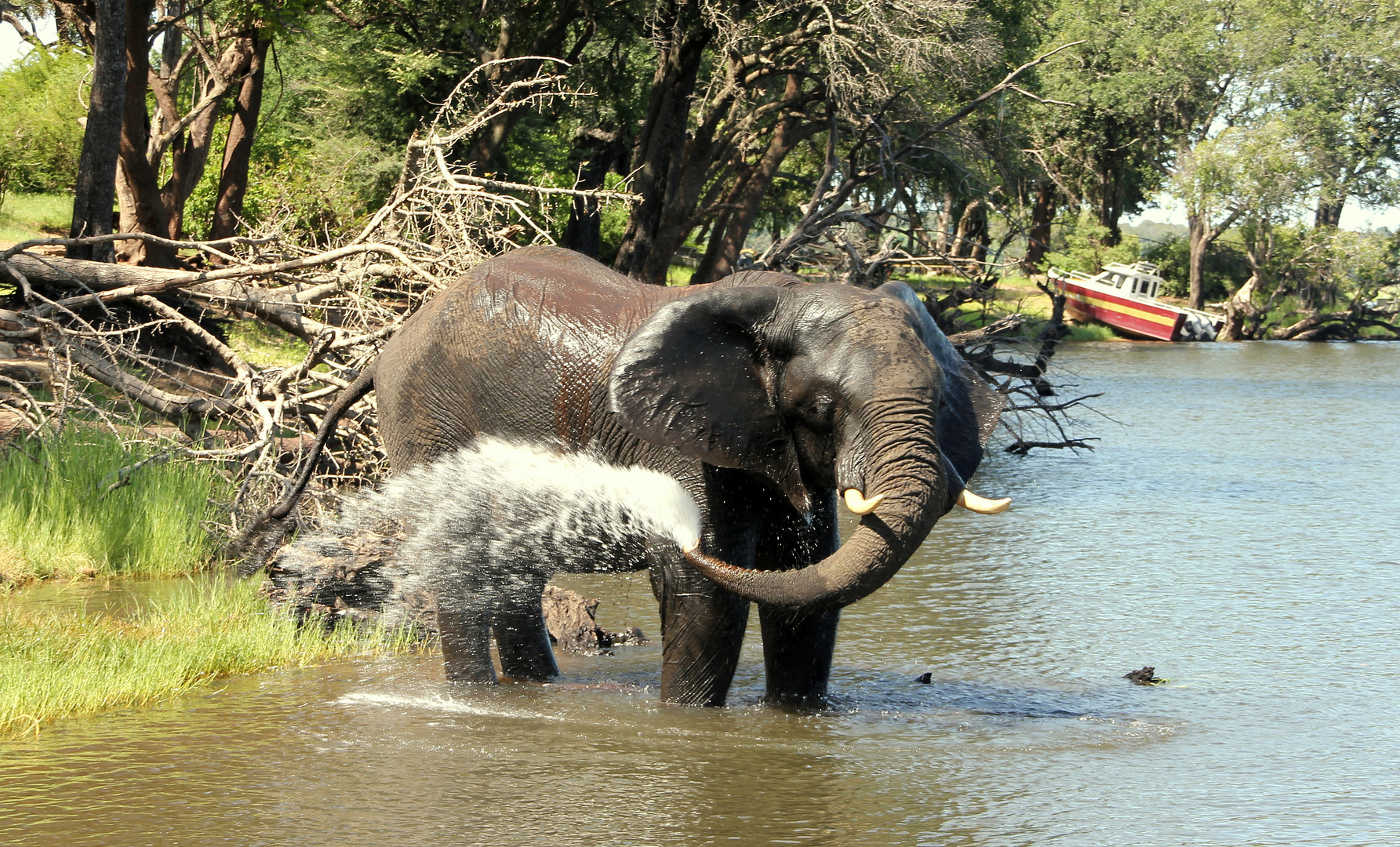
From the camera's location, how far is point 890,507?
5.43m

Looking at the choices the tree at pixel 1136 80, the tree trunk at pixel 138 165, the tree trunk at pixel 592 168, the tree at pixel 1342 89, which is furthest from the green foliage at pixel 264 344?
the tree at pixel 1342 89

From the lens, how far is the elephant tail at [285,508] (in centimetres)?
837

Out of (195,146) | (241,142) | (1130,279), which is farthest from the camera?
(1130,279)

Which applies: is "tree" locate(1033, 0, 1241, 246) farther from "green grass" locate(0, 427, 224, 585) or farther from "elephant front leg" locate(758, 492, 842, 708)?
"elephant front leg" locate(758, 492, 842, 708)

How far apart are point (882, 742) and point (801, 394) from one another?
5.65 feet

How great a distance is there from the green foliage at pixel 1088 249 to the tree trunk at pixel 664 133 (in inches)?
1520

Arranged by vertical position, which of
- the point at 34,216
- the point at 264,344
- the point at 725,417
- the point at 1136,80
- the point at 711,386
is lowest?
the point at 264,344

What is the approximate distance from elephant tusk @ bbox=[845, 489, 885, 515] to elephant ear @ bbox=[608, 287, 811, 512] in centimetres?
69

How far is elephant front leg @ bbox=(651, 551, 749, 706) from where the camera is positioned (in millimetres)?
6512

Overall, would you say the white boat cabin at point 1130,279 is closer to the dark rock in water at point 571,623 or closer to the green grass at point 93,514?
the green grass at point 93,514

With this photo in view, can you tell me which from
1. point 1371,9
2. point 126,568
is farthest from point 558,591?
point 1371,9

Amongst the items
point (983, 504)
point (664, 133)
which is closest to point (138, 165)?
point (664, 133)

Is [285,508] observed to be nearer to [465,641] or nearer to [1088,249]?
[465,641]

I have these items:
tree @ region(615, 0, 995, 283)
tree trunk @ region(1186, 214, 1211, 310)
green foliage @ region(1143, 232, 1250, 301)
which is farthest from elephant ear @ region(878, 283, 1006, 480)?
green foliage @ region(1143, 232, 1250, 301)
